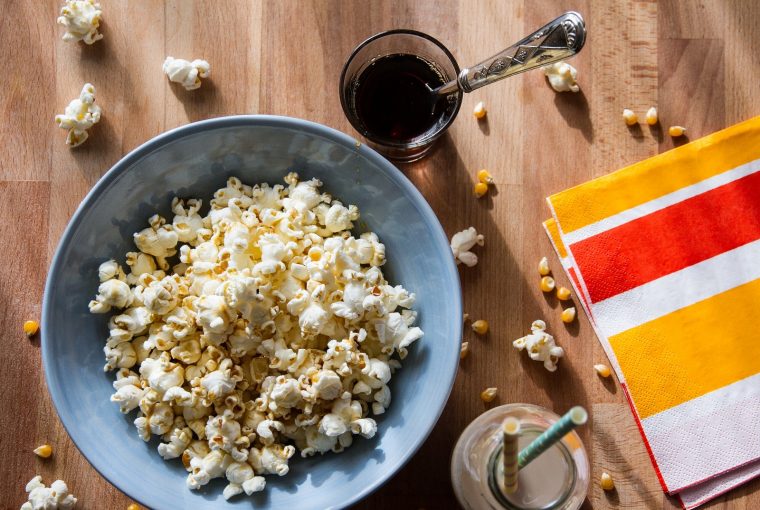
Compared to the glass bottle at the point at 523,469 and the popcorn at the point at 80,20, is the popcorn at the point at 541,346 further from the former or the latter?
the popcorn at the point at 80,20

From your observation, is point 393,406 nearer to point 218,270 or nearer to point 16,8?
point 218,270

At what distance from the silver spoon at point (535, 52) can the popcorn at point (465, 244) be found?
272mm

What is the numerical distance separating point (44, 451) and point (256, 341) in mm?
515

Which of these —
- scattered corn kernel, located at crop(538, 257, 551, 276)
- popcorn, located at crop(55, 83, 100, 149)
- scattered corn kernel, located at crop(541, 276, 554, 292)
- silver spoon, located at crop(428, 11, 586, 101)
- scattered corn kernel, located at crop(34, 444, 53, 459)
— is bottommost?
scattered corn kernel, located at crop(34, 444, 53, 459)

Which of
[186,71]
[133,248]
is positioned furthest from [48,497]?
[186,71]

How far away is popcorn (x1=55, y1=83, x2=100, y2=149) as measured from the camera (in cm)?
135

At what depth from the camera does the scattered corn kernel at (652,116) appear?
141 centimetres

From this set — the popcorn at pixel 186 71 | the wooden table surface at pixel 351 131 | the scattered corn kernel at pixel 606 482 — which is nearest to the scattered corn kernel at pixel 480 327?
the wooden table surface at pixel 351 131

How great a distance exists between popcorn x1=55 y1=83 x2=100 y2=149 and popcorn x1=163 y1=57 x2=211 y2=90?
0.15 meters

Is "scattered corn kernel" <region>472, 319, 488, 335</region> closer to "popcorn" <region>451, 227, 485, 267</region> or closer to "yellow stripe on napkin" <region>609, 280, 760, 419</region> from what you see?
"popcorn" <region>451, 227, 485, 267</region>

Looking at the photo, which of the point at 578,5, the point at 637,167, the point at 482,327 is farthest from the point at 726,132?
the point at 482,327

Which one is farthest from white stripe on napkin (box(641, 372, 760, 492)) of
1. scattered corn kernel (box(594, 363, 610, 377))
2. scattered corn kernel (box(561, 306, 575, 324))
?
scattered corn kernel (box(561, 306, 575, 324))

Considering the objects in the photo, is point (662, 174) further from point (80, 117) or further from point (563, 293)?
point (80, 117)

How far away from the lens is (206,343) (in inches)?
45.8
